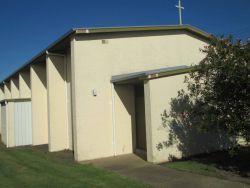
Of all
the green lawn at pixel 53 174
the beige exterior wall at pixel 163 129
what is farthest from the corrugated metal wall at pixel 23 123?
the beige exterior wall at pixel 163 129

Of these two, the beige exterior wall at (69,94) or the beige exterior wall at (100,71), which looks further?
the beige exterior wall at (69,94)

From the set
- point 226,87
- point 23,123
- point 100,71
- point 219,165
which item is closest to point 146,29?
point 100,71

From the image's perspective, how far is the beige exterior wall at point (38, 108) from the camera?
16031 millimetres

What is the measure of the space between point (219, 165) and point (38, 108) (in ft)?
33.5

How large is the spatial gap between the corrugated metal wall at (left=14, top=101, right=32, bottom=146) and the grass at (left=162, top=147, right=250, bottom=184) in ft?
30.9

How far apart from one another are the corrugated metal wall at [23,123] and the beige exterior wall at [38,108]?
2.67ft

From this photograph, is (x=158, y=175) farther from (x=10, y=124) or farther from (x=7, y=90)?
(x=7, y=90)

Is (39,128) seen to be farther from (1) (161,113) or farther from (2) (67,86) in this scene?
(1) (161,113)

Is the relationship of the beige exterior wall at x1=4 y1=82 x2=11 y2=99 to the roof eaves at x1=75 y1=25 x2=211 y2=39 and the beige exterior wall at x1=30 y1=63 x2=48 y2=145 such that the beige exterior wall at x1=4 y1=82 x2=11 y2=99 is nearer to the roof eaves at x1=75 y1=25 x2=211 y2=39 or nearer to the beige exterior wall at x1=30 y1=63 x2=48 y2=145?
the beige exterior wall at x1=30 y1=63 x2=48 y2=145

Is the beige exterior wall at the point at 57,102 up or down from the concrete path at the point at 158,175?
up

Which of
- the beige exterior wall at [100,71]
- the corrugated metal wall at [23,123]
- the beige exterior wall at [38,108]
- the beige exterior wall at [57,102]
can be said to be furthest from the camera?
the corrugated metal wall at [23,123]

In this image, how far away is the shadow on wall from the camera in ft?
33.7

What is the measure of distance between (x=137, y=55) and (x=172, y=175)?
227 inches

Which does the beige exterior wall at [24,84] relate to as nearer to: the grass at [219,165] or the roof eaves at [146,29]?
the roof eaves at [146,29]
